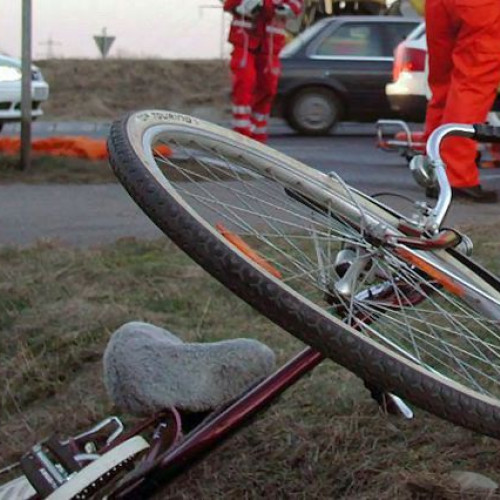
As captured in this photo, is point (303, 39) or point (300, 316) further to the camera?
point (303, 39)

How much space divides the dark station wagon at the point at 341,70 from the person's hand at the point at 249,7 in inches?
290

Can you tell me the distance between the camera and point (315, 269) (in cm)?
261

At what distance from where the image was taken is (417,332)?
2.48 m

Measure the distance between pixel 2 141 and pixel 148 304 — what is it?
23.3ft

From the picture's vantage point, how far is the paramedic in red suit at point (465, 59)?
737 centimetres

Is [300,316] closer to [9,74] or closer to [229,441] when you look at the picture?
[229,441]

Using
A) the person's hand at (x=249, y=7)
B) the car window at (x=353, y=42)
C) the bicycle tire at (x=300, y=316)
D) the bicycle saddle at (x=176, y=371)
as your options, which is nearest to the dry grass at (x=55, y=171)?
the person's hand at (x=249, y=7)

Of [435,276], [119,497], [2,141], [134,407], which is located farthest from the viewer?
[2,141]

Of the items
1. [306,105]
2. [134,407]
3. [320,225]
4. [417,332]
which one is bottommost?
[306,105]

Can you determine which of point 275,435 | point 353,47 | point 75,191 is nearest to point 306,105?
point 353,47

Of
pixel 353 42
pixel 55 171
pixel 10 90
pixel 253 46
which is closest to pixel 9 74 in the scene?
pixel 10 90

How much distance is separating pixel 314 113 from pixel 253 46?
7724 mm

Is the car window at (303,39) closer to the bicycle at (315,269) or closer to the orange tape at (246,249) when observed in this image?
the bicycle at (315,269)

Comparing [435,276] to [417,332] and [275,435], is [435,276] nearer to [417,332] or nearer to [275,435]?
[417,332]
